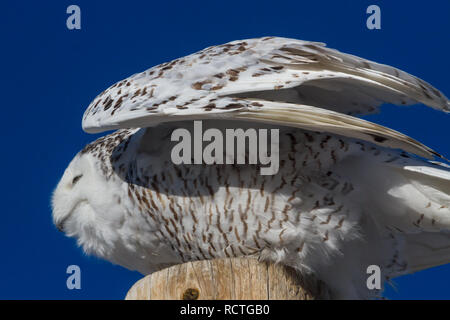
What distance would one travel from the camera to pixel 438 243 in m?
5.18

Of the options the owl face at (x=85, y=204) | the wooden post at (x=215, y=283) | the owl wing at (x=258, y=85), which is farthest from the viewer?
the owl face at (x=85, y=204)

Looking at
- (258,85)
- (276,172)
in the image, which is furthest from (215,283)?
(258,85)

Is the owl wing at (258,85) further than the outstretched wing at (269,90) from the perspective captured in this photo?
Yes

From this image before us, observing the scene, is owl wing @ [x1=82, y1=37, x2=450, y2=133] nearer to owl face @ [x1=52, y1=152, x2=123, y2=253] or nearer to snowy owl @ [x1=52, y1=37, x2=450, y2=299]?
snowy owl @ [x1=52, y1=37, x2=450, y2=299]

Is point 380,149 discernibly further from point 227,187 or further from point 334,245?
point 227,187

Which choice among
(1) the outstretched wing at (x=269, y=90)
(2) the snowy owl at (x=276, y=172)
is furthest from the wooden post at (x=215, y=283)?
(1) the outstretched wing at (x=269, y=90)

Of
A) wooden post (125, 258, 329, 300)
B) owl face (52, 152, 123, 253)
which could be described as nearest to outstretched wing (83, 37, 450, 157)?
owl face (52, 152, 123, 253)

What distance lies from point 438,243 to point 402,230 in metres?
0.42

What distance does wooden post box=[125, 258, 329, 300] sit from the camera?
4.16 meters

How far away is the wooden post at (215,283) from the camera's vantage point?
4164 mm

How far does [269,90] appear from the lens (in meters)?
4.47

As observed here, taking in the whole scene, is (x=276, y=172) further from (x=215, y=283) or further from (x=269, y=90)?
(x=215, y=283)

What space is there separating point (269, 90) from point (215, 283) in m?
1.03

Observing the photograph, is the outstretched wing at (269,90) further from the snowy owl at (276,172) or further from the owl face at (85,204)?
the owl face at (85,204)
